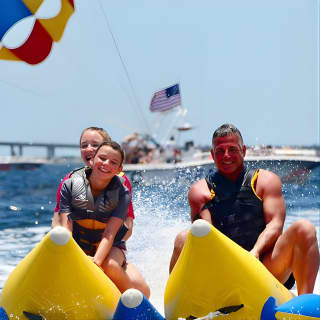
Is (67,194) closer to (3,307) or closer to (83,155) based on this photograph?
(83,155)

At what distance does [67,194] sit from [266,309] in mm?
943

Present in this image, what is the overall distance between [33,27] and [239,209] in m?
2.55

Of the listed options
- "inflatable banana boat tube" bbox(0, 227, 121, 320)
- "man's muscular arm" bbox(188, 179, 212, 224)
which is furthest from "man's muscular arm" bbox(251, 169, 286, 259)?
"inflatable banana boat tube" bbox(0, 227, 121, 320)

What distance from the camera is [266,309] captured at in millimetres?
2281

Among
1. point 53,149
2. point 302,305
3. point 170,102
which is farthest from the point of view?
point 53,149

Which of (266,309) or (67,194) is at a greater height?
(67,194)

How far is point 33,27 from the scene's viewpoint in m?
4.59

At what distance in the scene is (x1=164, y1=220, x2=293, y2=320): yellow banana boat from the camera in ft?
7.31

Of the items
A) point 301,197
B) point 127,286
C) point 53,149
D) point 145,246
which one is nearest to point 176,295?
point 127,286

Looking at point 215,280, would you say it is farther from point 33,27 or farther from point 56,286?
point 33,27

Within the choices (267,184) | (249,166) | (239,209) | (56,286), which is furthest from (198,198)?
(249,166)

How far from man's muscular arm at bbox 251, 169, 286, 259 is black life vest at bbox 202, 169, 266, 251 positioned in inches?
1.5

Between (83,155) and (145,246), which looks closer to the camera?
(83,155)

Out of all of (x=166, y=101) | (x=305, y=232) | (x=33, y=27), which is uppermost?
(x=33, y=27)
